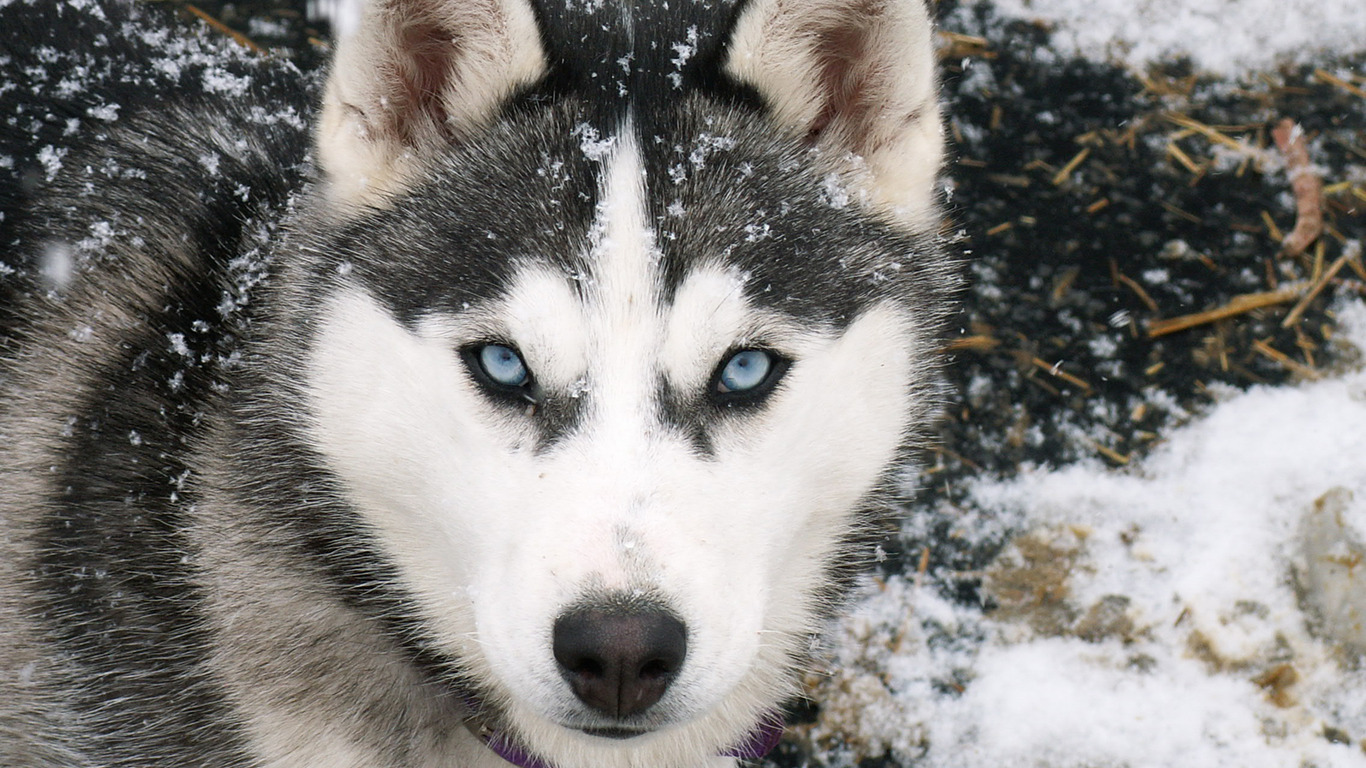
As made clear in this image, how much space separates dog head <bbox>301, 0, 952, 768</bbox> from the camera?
1.83 meters

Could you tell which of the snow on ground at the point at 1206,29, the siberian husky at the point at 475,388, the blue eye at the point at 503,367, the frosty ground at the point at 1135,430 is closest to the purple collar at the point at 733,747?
the siberian husky at the point at 475,388

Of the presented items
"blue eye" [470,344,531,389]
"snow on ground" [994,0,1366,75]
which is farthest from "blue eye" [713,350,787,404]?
"snow on ground" [994,0,1366,75]

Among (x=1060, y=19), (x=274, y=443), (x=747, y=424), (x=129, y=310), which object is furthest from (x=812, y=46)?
(x=1060, y=19)

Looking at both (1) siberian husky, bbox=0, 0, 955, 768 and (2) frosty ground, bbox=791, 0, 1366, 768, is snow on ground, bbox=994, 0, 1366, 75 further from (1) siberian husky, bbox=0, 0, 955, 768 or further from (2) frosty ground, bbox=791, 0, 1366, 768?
(1) siberian husky, bbox=0, 0, 955, 768

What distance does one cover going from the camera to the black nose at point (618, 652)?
173cm

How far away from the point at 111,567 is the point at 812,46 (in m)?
1.69

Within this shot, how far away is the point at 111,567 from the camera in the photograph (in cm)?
234

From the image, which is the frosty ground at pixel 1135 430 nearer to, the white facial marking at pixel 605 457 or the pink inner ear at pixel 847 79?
the white facial marking at pixel 605 457

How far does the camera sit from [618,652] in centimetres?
174

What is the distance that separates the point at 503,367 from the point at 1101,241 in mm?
2722

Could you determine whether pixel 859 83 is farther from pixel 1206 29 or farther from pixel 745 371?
pixel 1206 29

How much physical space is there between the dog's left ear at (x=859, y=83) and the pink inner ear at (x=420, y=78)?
0.53 meters

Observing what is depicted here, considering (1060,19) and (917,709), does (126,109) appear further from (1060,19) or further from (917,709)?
(1060,19)

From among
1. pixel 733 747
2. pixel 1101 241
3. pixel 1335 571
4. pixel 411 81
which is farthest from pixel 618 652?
pixel 1101 241
